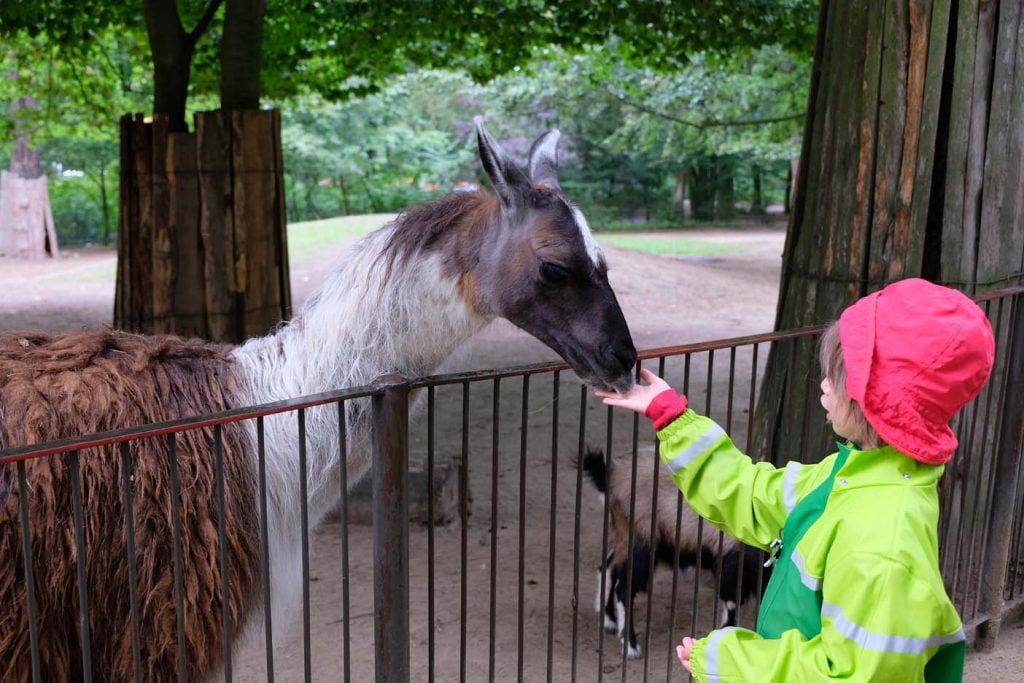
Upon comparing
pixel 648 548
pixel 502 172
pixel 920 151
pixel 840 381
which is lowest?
pixel 648 548

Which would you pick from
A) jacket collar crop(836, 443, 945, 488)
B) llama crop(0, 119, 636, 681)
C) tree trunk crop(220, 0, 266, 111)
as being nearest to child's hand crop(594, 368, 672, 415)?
llama crop(0, 119, 636, 681)

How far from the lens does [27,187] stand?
21.7 m

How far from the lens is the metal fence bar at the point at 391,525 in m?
2.24

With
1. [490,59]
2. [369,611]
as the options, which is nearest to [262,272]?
[369,611]

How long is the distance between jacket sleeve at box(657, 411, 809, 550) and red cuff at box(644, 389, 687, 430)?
19mm

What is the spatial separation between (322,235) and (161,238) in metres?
12.4

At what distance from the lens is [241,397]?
2.96 metres

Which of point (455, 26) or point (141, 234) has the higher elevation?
point (455, 26)

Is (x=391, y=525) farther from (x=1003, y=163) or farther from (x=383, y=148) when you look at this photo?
(x=383, y=148)

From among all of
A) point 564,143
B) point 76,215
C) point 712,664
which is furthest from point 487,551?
point 564,143

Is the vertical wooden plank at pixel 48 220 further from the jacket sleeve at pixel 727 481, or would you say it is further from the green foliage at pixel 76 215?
the jacket sleeve at pixel 727 481

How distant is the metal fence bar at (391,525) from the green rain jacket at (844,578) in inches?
29.9

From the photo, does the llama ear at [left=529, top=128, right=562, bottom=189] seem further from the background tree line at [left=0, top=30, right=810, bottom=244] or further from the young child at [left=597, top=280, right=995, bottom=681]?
the background tree line at [left=0, top=30, right=810, bottom=244]

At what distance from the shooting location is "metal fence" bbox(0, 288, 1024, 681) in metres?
2.24
